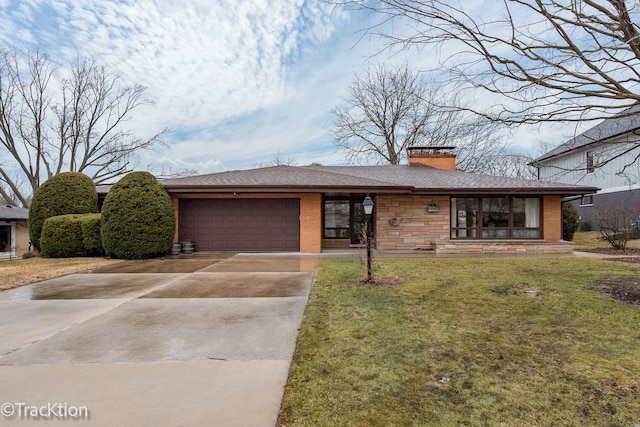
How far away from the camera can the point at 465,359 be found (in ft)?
9.80

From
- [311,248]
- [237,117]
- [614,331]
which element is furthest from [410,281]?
[237,117]

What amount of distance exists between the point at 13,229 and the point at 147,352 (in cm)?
2687

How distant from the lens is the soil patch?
16.2 ft

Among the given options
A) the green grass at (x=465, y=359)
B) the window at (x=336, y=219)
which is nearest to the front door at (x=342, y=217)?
the window at (x=336, y=219)

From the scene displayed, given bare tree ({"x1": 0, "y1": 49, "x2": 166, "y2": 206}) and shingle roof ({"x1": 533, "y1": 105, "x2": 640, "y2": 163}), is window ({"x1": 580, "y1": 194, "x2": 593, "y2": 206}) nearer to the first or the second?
shingle roof ({"x1": 533, "y1": 105, "x2": 640, "y2": 163})

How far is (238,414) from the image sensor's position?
220 cm

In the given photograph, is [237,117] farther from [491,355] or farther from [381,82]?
[491,355]

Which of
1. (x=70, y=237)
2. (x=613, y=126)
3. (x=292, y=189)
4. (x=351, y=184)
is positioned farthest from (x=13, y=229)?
(x=613, y=126)

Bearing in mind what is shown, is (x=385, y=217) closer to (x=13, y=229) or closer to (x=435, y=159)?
(x=435, y=159)

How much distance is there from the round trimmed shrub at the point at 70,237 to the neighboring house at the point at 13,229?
13.5 metres

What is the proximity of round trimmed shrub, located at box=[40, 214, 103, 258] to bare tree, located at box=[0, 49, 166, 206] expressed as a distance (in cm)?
1511

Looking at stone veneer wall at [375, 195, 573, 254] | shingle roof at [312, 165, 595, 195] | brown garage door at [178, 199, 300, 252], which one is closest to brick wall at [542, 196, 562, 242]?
stone veneer wall at [375, 195, 573, 254]

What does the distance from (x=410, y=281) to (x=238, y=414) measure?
15.9 feet

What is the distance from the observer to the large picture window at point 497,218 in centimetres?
1260
